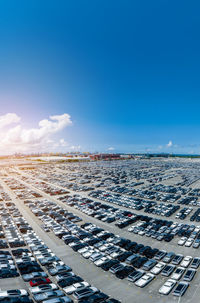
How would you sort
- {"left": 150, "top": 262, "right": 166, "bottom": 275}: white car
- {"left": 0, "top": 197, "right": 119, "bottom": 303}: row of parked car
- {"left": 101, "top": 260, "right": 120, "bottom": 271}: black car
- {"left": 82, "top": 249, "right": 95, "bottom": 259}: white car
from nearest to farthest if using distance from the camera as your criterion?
{"left": 0, "top": 197, "right": 119, "bottom": 303}: row of parked car → {"left": 150, "top": 262, "right": 166, "bottom": 275}: white car → {"left": 101, "top": 260, "right": 120, "bottom": 271}: black car → {"left": 82, "top": 249, "right": 95, "bottom": 259}: white car

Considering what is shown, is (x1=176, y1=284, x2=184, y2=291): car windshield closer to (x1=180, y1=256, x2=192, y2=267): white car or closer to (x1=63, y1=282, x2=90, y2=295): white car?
(x1=180, y1=256, x2=192, y2=267): white car

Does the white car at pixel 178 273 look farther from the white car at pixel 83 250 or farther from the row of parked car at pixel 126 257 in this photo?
the white car at pixel 83 250

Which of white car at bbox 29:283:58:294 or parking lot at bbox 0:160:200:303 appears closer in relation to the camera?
white car at bbox 29:283:58:294

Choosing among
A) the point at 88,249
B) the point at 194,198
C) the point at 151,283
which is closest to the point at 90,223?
the point at 88,249

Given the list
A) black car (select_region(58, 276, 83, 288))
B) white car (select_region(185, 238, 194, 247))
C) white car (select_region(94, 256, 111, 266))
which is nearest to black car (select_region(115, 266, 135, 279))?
white car (select_region(94, 256, 111, 266))

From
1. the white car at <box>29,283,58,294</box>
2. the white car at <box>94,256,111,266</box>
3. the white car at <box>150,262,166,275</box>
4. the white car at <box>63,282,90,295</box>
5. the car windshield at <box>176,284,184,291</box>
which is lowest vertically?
the white car at <box>150,262,166,275</box>

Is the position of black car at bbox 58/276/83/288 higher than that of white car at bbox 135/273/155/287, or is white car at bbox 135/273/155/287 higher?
black car at bbox 58/276/83/288

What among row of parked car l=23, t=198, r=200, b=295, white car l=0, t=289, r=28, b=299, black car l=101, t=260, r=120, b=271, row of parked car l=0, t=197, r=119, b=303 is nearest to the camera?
white car l=0, t=289, r=28, b=299

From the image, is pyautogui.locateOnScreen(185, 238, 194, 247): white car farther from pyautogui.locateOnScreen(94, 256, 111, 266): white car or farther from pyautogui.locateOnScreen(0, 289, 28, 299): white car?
pyautogui.locateOnScreen(0, 289, 28, 299): white car
